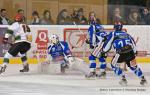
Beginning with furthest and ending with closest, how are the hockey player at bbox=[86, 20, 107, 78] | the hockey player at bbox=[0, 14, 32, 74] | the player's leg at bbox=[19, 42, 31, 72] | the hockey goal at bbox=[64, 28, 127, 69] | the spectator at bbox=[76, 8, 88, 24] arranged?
the spectator at bbox=[76, 8, 88, 24] < the hockey goal at bbox=[64, 28, 127, 69] < the player's leg at bbox=[19, 42, 31, 72] < the hockey player at bbox=[0, 14, 32, 74] < the hockey player at bbox=[86, 20, 107, 78]

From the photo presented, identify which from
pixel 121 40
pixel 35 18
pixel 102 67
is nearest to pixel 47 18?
pixel 35 18

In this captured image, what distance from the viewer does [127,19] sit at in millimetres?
19297

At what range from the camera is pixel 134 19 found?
19.2 m

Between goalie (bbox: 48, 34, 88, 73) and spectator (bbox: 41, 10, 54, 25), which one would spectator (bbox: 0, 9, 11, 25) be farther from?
goalie (bbox: 48, 34, 88, 73)

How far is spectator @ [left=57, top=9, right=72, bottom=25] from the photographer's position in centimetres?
1856

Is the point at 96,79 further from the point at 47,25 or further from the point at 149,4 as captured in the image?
the point at 149,4

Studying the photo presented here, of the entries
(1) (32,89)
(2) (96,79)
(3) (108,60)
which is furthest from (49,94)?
(3) (108,60)

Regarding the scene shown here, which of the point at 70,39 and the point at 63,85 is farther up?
the point at 70,39

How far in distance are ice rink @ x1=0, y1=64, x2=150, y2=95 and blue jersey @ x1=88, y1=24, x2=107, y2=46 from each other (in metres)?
0.86

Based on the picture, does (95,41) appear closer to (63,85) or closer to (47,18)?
(63,85)

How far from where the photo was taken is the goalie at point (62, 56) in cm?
1521

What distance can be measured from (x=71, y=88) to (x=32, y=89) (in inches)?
30.1

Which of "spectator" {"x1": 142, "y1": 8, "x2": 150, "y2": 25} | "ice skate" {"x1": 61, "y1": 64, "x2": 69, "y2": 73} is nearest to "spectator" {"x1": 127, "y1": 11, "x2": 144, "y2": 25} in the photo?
"spectator" {"x1": 142, "y1": 8, "x2": 150, "y2": 25}

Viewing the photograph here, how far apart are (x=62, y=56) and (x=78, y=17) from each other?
374cm
